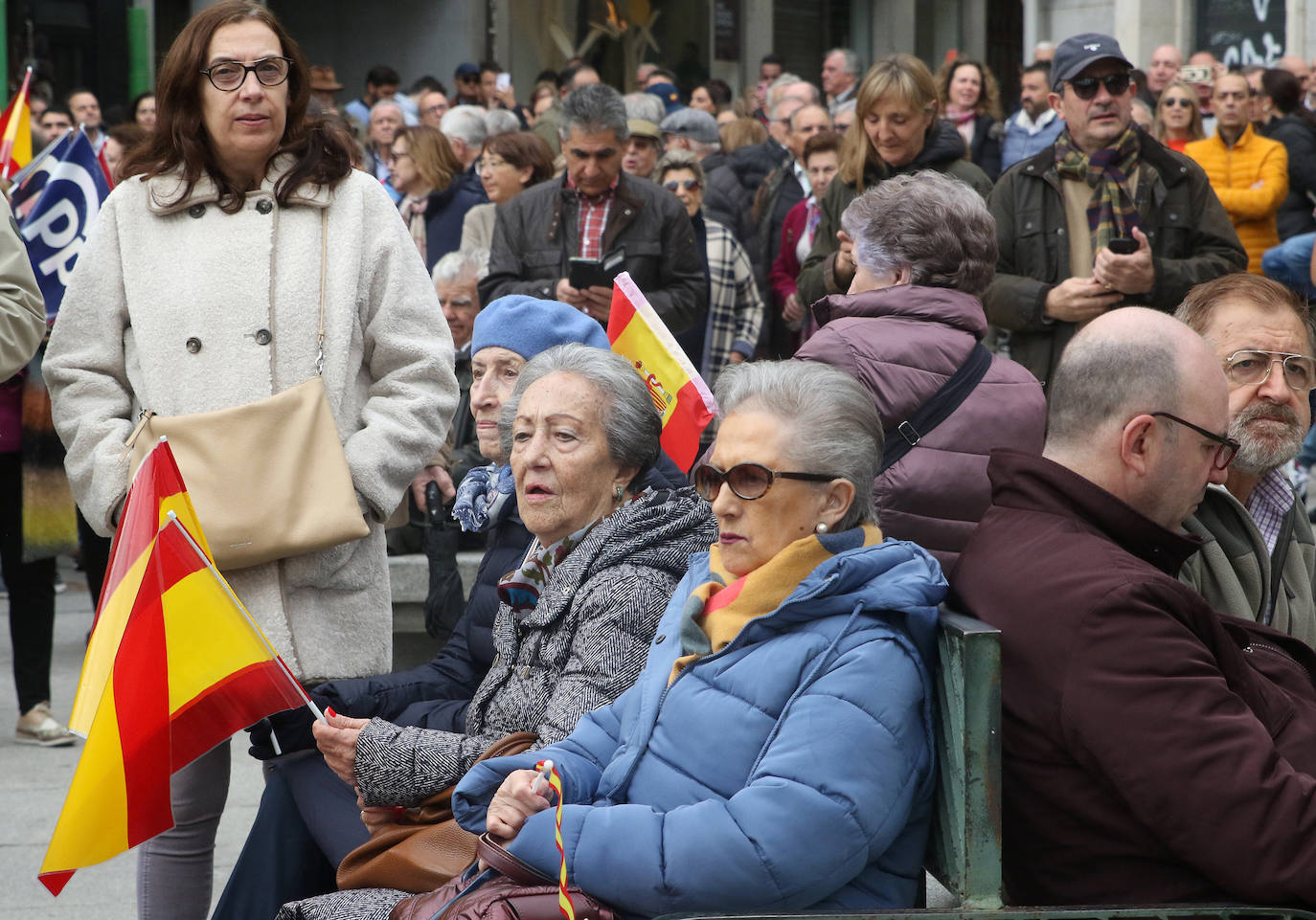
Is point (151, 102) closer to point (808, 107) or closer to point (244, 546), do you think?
point (808, 107)

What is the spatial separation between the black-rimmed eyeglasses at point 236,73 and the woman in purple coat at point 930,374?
4.22 ft

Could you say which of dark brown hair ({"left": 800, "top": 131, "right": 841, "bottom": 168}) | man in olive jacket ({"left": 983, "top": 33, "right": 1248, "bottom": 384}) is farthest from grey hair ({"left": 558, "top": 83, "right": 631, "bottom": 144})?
dark brown hair ({"left": 800, "top": 131, "right": 841, "bottom": 168})

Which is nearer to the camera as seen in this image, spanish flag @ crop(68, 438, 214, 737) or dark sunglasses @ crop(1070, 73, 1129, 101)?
spanish flag @ crop(68, 438, 214, 737)

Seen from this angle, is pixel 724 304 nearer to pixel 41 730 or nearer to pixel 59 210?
pixel 59 210

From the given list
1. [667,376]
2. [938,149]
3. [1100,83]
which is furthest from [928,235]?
[938,149]

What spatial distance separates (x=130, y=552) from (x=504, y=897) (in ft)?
3.53

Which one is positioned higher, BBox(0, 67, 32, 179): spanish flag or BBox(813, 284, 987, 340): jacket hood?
BBox(0, 67, 32, 179): spanish flag

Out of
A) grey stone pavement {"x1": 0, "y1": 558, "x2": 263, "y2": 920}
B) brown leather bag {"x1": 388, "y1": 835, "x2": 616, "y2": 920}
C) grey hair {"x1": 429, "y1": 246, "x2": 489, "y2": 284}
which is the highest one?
grey hair {"x1": 429, "y1": 246, "x2": 489, "y2": 284}

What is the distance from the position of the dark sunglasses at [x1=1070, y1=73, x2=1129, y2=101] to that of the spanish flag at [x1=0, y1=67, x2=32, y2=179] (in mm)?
4138

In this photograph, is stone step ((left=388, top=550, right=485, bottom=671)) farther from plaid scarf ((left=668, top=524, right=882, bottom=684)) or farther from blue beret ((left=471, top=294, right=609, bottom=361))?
plaid scarf ((left=668, top=524, right=882, bottom=684))

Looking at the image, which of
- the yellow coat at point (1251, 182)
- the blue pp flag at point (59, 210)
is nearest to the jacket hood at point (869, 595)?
the blue pp flag at point (59, 210)

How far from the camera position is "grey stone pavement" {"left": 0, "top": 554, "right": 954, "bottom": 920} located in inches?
180

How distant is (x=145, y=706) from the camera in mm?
3072

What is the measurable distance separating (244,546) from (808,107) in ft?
22.3
